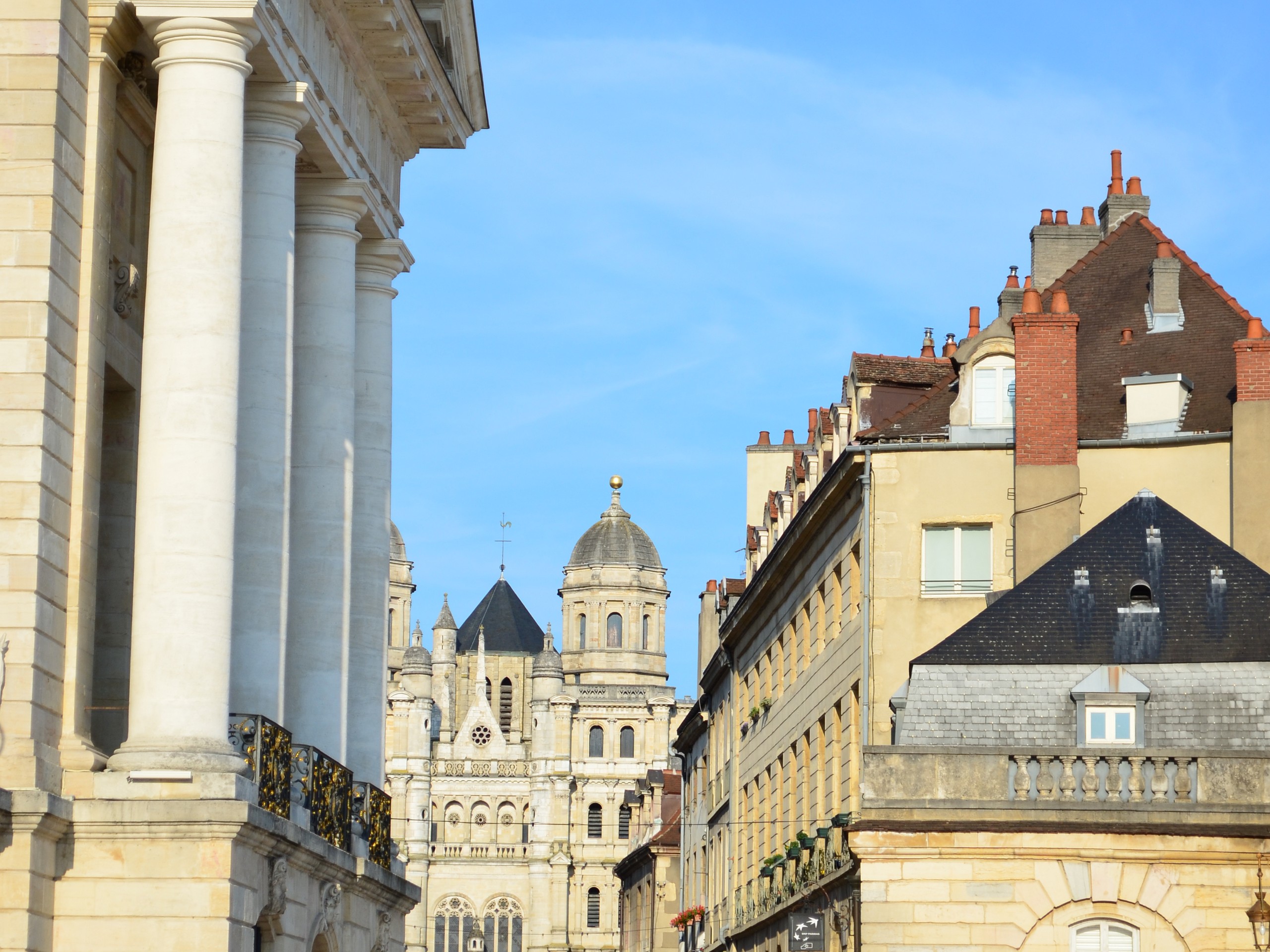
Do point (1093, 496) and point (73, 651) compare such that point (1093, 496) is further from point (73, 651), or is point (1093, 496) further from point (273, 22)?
point (73, 651)

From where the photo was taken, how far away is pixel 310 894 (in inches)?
909

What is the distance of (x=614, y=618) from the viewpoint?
194 meters

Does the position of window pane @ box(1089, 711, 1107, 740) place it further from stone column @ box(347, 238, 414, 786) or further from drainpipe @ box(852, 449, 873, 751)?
stone column @ box(347, 238, 414, 786)

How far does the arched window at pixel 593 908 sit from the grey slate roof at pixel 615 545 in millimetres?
29355

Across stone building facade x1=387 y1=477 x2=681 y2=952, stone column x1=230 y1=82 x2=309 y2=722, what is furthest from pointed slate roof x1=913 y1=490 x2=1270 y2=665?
stone building facade x1=387 y1=477 x2=681 y2=952

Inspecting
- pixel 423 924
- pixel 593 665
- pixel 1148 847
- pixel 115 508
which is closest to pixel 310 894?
pixel 115 508

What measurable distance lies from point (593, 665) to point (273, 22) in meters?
171

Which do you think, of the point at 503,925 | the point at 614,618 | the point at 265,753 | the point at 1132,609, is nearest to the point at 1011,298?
the point at 1132,609

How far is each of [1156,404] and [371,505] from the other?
44.0ft

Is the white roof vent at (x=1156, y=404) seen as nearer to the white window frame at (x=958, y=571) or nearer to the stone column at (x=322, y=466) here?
the white window frame at (x=958, y=571)

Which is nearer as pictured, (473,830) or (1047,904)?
(1047,904)

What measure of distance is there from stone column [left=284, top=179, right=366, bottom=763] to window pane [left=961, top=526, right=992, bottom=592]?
12.1 meters

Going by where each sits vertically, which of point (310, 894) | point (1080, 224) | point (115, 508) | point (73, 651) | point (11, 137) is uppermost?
point (1080, 224)

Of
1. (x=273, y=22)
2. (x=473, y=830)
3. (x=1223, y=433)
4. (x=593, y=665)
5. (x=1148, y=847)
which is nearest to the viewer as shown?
(x=273, y=22)
